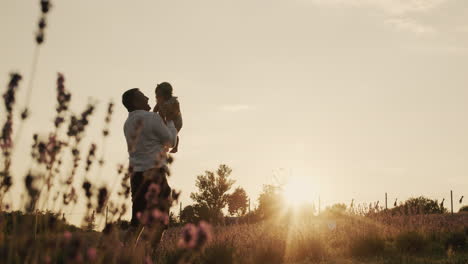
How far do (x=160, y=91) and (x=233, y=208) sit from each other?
55247 millimetres

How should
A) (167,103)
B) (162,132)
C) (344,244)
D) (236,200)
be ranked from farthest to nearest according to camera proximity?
(236,200), (344,244), (167,103), (162,132)

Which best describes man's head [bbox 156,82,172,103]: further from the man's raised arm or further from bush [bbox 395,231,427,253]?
bush [bbox 395,231,427,253]

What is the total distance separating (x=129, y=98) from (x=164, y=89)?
1.23ft

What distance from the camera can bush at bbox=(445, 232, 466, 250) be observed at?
857cm

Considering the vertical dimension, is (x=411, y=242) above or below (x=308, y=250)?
above

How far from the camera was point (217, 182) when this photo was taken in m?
57.2

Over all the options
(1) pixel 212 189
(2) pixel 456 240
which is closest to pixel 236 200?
(1) pixel 212 189

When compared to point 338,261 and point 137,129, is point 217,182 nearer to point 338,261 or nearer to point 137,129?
point 338,261

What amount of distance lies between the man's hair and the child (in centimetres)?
23

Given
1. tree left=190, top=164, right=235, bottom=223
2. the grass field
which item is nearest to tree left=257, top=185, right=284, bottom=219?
tree left=190, top=164, right=235, bottom=223

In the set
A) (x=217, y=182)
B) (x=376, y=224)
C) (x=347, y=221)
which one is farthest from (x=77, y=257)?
(x=217, y=182)

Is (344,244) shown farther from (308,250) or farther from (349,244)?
(308,250)

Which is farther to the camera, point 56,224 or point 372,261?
point 372,261

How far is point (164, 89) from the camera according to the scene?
5199mm
